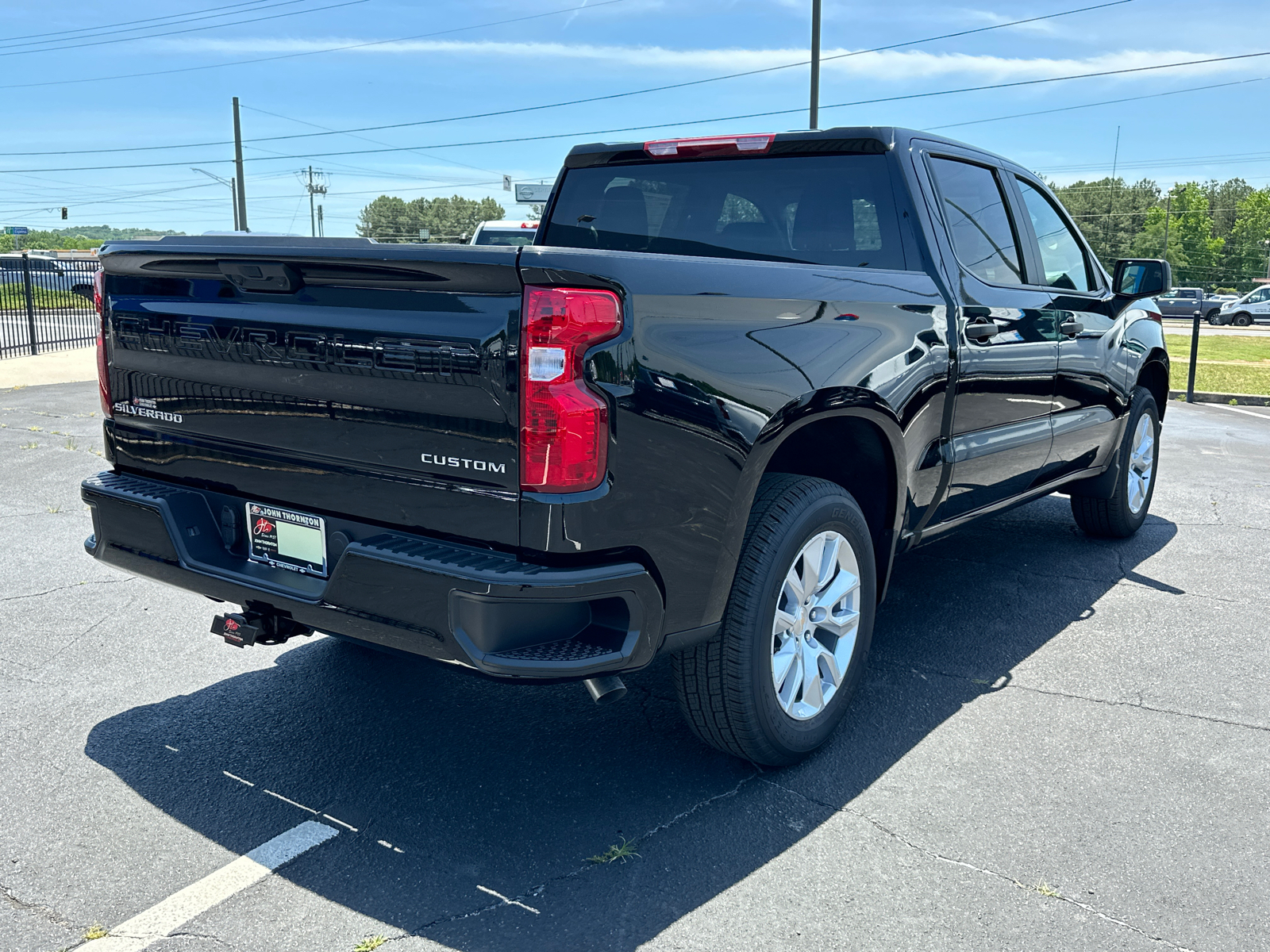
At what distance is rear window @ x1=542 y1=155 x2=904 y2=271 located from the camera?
4055mm

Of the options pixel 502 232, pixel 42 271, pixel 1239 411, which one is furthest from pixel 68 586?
pixel 42 271

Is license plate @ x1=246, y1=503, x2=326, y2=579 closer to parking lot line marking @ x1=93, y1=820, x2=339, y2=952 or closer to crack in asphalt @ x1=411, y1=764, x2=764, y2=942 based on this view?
parking lot line marking @ x1=93, y1=820, x2=339, y2=952

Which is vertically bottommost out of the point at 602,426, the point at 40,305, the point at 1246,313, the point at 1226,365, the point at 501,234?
the point at 1226,365

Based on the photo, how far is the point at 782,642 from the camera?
3.29 metres

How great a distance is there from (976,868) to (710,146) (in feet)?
9.30

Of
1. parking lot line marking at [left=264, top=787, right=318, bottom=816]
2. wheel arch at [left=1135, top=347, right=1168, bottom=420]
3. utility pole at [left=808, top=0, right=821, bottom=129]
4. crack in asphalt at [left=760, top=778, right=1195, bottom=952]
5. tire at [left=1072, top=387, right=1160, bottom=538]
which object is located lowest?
crack in asphalt at [left=760, top=778, right=1195, bottom=952]

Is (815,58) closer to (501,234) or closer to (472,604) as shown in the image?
(501,234)

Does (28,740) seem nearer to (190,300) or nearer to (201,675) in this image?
(201,675)

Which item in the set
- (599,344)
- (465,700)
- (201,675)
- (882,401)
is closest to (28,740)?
(201,675)

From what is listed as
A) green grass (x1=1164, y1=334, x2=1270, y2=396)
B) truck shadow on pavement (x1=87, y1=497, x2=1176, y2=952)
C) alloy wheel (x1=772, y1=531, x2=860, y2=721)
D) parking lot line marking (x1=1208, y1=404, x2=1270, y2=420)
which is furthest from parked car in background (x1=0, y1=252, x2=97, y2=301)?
green grass (x1=1164, y1=334, x2=1270, y2=396)

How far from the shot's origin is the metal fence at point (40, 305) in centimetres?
1755

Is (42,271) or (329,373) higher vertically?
(42,271)

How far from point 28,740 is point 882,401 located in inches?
117

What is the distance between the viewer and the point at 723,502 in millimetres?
2861
